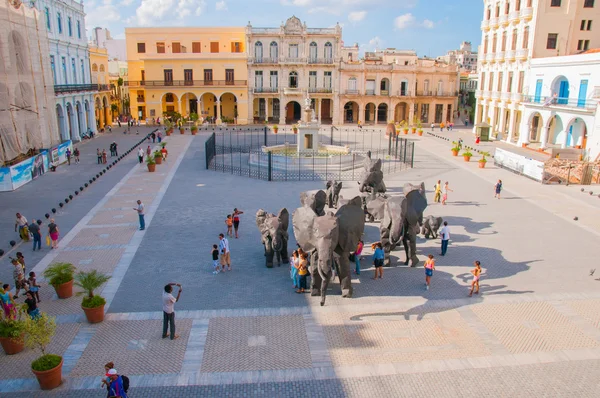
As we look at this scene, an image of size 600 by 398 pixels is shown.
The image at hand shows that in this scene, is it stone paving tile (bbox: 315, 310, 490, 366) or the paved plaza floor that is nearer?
the paved plaza floor

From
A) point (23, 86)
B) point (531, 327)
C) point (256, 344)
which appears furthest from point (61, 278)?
point (23, 86)

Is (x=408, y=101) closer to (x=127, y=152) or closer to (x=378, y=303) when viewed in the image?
(x=127, y=152)

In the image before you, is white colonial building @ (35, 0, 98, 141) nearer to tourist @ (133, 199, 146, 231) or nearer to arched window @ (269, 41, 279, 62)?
arched window @ (269, 41, 279, 62)

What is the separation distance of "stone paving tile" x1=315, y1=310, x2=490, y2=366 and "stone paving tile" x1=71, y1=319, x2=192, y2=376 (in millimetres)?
3553

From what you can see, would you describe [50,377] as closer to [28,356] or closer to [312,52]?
[28,356]

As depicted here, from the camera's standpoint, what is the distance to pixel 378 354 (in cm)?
1114

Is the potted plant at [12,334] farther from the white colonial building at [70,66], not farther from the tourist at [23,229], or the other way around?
the white colonial building at [70,66]

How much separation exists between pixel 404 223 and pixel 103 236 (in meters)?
11.4

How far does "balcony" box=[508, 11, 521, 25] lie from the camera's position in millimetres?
44606

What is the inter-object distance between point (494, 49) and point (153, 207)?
41882mm

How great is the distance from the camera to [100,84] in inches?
2206

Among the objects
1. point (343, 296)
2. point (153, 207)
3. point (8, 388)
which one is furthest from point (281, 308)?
point (153, 207)

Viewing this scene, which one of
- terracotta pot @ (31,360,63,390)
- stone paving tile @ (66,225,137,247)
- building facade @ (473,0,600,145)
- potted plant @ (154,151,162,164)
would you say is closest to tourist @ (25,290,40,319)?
terracotta pot @ (31,360,63,390)

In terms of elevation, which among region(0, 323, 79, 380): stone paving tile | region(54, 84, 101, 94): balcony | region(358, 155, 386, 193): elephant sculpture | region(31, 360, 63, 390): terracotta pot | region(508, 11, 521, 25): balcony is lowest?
region(0, 323, 79, 380): stone paving tile
